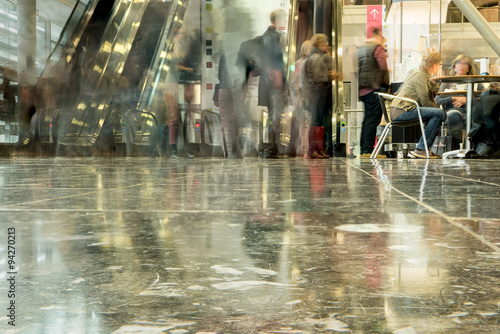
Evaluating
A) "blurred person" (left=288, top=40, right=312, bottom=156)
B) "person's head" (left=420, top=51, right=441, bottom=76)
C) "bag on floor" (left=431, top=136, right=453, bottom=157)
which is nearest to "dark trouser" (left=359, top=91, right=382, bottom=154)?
"person's head" (left=420, top=51, right=441, bottom=76)

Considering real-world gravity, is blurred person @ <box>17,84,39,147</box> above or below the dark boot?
above

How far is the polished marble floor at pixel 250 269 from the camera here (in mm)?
461

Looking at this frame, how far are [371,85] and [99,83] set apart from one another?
3731 millimetres

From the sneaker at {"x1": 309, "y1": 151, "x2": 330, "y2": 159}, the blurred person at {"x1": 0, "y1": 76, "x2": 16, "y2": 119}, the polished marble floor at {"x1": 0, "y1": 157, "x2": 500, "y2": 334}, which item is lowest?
the sneaker at {"x1": 309, "y1": 151, "x2": 330, "y2": 159}

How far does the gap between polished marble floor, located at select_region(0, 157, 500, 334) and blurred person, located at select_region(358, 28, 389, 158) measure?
18.6 feet

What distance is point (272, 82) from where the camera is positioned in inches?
309

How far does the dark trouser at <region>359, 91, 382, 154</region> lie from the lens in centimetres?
693

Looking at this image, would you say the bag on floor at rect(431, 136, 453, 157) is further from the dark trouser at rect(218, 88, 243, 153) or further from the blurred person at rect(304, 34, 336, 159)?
the dark trouser at rect(218, 88, 243, 153)

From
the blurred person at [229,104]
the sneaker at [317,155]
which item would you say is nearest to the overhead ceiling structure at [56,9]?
the blurred person at [229,104]

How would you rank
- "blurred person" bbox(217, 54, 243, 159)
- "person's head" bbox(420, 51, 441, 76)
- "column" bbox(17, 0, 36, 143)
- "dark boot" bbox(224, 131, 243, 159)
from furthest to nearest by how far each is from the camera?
"column" bbox(17, 0, 36, 143) → "dark boot" bbox(224, 131, 243, 159) → "blurred person" bbox(217, 54, 243, 159) → "person's head" bbox(420, 51, 441, 76)

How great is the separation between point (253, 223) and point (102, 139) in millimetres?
7398

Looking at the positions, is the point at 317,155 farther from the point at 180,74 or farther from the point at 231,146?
the point at 180,74

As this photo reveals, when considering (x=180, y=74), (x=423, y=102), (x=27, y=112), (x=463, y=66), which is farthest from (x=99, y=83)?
(x=463, y=66)

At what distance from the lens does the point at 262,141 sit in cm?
812
